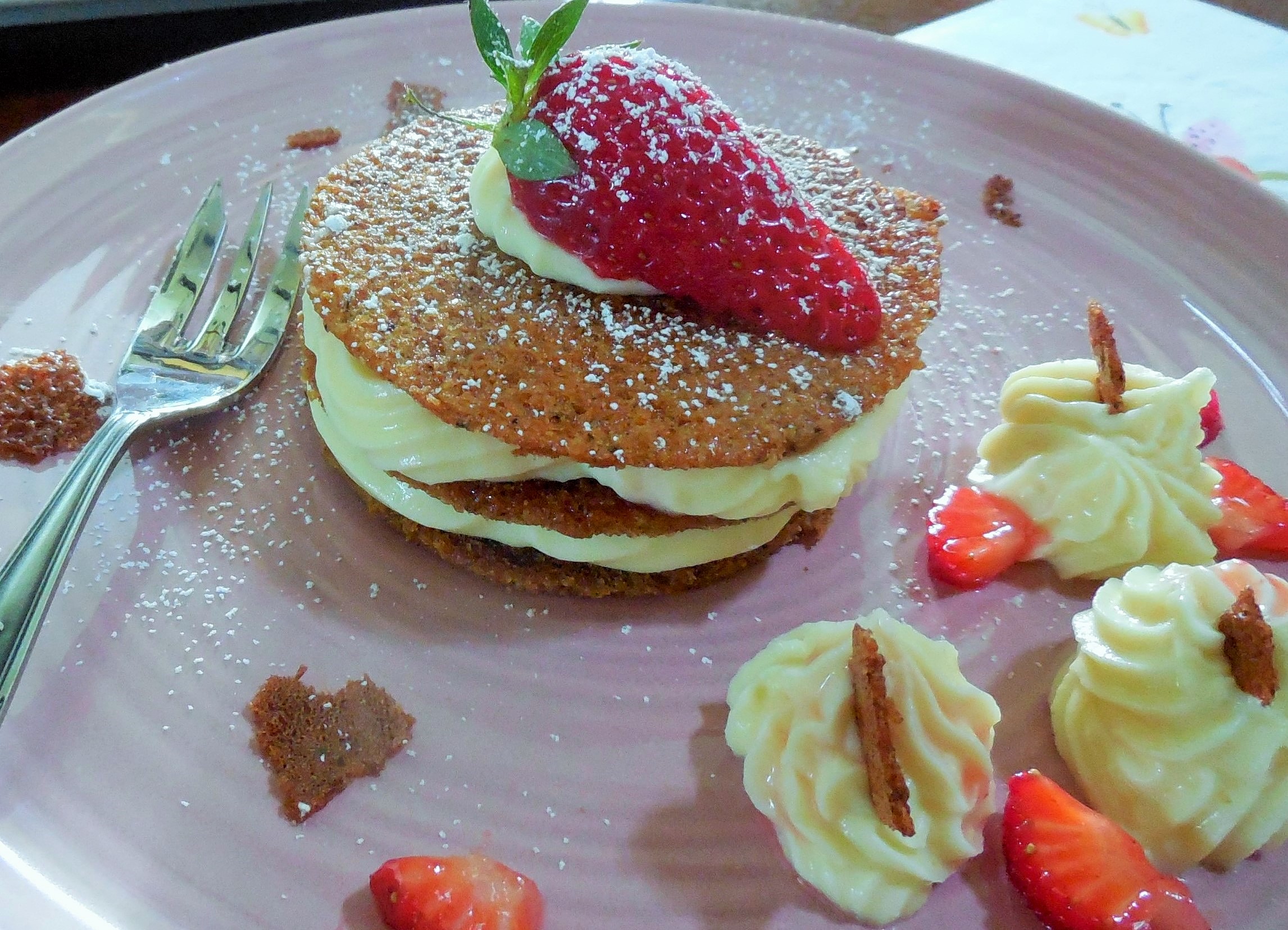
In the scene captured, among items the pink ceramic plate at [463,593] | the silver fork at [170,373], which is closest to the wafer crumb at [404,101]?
the pink ceramic plate at [463,593]

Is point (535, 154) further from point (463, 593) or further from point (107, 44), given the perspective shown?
point (107, 44)

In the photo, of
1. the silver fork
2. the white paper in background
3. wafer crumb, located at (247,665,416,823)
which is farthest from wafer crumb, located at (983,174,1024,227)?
wafer crumb, located at (247,665,416,823)

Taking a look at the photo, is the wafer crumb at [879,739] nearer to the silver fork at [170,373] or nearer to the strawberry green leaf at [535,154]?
the strawberry green leaf at [535,154]

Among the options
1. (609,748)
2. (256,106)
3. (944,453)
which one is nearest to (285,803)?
(609,748)

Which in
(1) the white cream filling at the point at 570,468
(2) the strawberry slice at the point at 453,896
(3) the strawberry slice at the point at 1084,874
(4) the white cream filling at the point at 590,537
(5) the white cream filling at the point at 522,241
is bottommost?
(3) the strawberry slice at the point at 1084,874

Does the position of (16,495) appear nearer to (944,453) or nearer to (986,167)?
(944,453)

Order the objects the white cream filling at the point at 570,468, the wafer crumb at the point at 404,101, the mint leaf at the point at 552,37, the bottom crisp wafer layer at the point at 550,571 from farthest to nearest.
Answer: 1. the wafer crumb at the point at 404,101
2. the bottom crisp wafer layer at the point at 550,571
3. the white cream filling at the point at 570,468
4. the mint leaf at the point at 552,37
